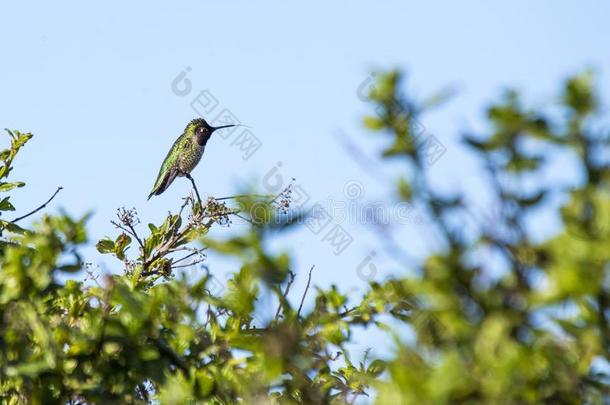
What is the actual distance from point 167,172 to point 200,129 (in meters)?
0.91

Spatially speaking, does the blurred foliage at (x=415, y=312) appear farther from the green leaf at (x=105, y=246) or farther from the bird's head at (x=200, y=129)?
the bird's head at (x=200, y=129)

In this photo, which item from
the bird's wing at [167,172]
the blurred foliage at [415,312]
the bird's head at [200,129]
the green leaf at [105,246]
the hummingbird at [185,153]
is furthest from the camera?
the bird's head at [200,129]

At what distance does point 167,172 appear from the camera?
11117mm

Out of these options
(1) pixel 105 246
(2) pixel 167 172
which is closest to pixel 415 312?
(1) pixel 105 246

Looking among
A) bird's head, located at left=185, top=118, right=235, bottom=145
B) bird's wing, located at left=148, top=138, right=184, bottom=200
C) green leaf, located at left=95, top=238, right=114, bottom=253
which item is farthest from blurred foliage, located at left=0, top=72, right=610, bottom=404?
bird's head, located at left=185, top=118, right=235, bottom=145

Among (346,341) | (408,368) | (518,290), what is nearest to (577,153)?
(518,290)

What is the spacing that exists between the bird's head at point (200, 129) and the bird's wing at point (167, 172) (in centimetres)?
19

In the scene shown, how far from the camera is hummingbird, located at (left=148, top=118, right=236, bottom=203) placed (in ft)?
36.0

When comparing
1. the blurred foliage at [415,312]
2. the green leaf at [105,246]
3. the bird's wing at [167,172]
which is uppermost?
the bird's wing at [167,172]

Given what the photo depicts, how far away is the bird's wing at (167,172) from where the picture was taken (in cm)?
1087

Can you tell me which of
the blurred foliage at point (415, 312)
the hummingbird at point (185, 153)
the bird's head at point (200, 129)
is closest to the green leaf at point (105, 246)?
the blurred foliage at point (415, 312)

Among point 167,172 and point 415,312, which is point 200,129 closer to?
point 167,172

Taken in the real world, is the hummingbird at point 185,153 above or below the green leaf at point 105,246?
above

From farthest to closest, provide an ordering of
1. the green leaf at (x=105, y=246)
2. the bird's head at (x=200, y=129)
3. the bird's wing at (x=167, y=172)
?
1. the bird's head at (x=200, y=129)
2. the bird's wing at (x=167, y=172)
3. the green leaf at (x=105, y=246)
